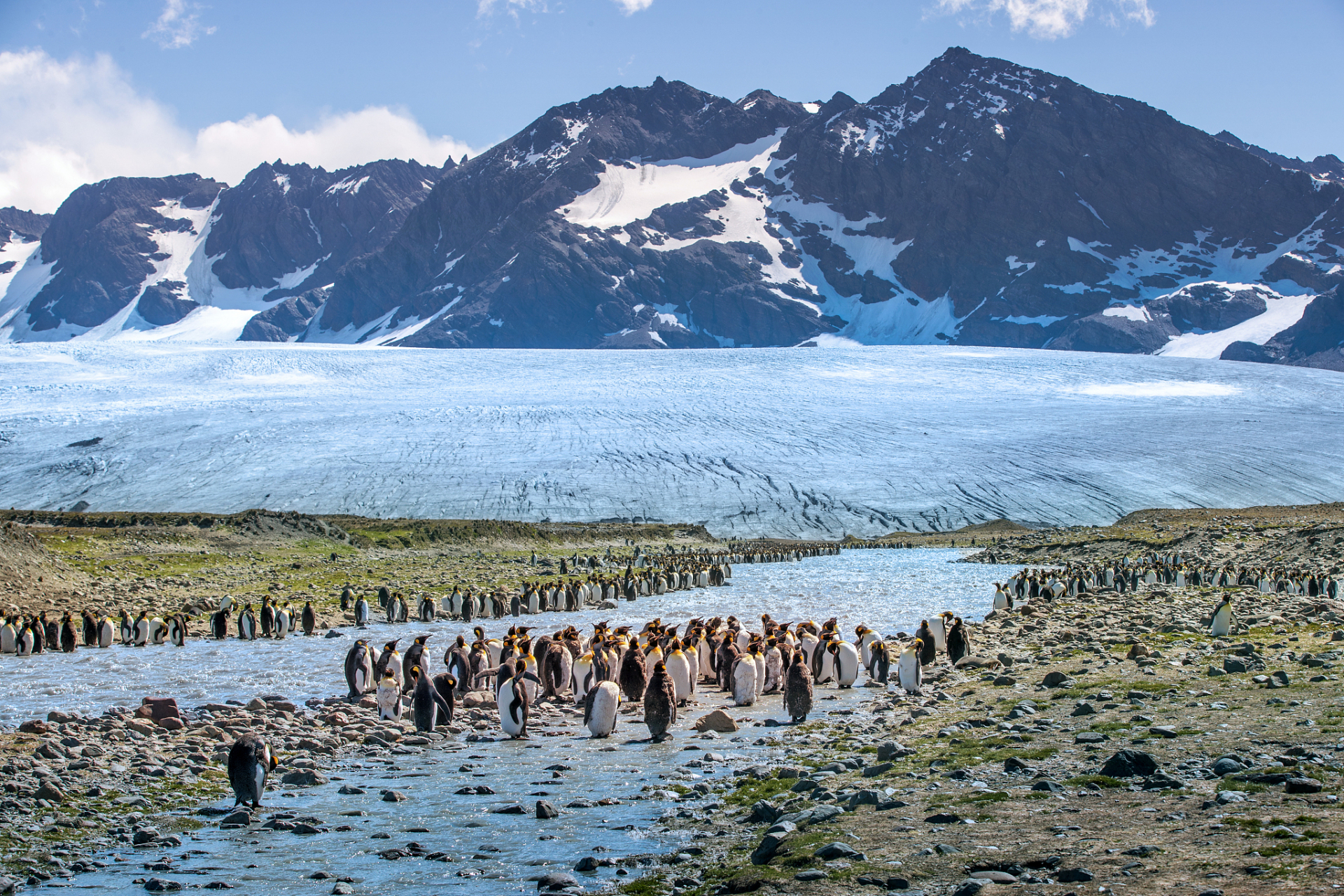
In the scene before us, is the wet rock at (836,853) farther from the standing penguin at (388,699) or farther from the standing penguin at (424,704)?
the standing penguin at (388,699)

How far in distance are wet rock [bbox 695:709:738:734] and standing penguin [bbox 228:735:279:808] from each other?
4122 millimetres

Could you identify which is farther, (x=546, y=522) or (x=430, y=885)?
(x=546, y=522)

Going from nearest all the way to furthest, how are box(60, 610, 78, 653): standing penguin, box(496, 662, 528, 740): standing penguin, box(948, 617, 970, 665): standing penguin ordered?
1. box(496, 662, 528, 740): standing penguin
2. box(948, 617, 970, 665): standing penguin
3. box(60, 610, 78, 653): standing penguin

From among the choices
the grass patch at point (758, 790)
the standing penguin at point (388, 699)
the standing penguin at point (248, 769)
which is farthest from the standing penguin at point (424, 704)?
the grass patch at point (758, 790)

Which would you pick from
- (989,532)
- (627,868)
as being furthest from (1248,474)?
(627,868)

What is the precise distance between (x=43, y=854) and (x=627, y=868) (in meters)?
3.36

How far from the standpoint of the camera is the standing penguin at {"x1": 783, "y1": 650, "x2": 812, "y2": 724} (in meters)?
9.72

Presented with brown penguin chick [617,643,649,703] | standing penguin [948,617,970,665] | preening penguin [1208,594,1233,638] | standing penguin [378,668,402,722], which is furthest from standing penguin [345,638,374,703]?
preening penguin [1208,594,1233,638]

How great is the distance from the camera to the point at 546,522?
41.7m

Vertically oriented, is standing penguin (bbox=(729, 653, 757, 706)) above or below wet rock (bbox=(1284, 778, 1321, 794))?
below

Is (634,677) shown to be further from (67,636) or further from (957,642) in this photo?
(67,636)

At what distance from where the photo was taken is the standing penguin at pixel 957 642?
13055mm

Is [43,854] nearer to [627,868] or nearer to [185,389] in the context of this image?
[627,868]

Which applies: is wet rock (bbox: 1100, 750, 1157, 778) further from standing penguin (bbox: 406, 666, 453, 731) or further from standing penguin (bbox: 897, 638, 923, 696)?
standing penguin (bbox: 406, 666, 453, 731)
